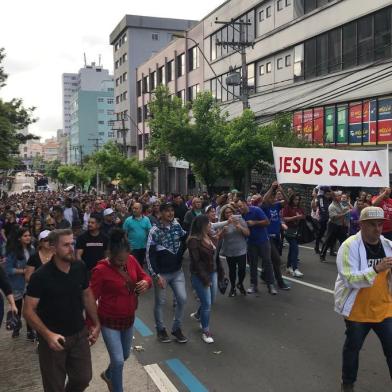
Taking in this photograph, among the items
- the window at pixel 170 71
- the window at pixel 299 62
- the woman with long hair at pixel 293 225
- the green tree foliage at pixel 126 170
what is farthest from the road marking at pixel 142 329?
the window at pixel 170 71

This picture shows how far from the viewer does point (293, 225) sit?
9.73 m

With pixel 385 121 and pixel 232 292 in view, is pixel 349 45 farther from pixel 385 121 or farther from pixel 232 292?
pixel 232 292

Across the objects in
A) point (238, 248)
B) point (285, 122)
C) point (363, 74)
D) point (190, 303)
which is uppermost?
point (363, 74)

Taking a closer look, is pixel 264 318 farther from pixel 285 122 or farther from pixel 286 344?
pixel 285 122

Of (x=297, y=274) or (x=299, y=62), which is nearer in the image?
(x=297, y=274)

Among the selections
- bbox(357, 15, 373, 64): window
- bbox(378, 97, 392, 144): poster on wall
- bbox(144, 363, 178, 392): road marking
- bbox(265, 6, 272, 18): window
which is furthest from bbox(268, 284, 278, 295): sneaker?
bbox(265, 6, 272, 18): window

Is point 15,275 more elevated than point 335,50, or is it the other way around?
point 335,50

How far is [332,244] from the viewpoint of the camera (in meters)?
11.9

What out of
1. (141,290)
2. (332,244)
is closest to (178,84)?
(332,244)

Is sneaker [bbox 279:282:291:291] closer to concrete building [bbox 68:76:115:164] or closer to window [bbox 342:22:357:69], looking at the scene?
window [bbox 342:22:357:69]

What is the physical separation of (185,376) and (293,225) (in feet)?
16.9

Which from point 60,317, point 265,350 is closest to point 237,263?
point 265,350

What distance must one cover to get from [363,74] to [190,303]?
658 inches

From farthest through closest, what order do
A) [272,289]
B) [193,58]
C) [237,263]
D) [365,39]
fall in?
[193,58], [365,39], [272,289], [237,263]
